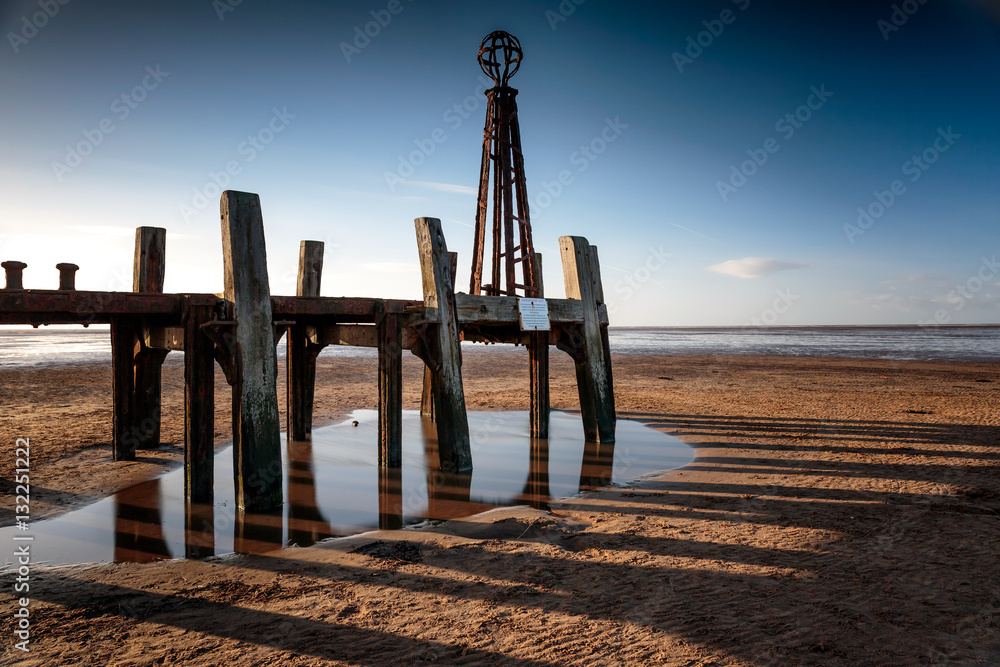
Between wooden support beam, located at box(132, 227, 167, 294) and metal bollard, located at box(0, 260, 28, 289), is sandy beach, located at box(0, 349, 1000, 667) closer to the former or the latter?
metal bollard, located at box(0, 260, 28, 289)

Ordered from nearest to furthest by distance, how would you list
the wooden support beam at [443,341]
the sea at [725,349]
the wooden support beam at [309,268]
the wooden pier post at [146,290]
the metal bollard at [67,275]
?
the metal bollard at [67,275]
the wooden support beam at [443,341]
the wooden pier post at [146,290]
the wooden support beam at [309,268]
the sea at [725,349]

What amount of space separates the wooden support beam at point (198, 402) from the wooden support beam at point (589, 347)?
17.3 ft

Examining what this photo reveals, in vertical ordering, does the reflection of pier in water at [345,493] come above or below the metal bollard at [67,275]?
below

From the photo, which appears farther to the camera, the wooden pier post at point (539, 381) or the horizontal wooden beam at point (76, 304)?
the wooden pier post at point (539, 381)

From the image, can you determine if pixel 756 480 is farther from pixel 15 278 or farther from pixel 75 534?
pixel 15 278

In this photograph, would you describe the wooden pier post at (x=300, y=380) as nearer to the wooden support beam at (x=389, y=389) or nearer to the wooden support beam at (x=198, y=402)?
the wooden support beam at (x=389, y=389)

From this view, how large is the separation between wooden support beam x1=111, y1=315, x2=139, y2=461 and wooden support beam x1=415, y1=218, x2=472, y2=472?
13.4ft

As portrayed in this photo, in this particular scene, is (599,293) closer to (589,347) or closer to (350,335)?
(589,347)

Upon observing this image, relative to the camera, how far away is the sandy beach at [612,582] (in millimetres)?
3164

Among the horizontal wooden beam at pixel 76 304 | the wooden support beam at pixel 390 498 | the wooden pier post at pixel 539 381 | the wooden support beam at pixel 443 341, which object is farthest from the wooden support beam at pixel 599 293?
the horizontal wooden beam at pixel 76 304

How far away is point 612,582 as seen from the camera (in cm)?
402

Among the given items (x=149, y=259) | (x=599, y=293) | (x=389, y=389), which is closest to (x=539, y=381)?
(x=599, y=293)

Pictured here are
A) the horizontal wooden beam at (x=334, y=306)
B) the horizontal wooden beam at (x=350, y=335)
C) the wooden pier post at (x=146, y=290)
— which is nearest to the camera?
the horizontal wooden beam at (x=334, y=306)

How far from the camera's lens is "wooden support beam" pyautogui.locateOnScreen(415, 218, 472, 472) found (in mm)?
7039
